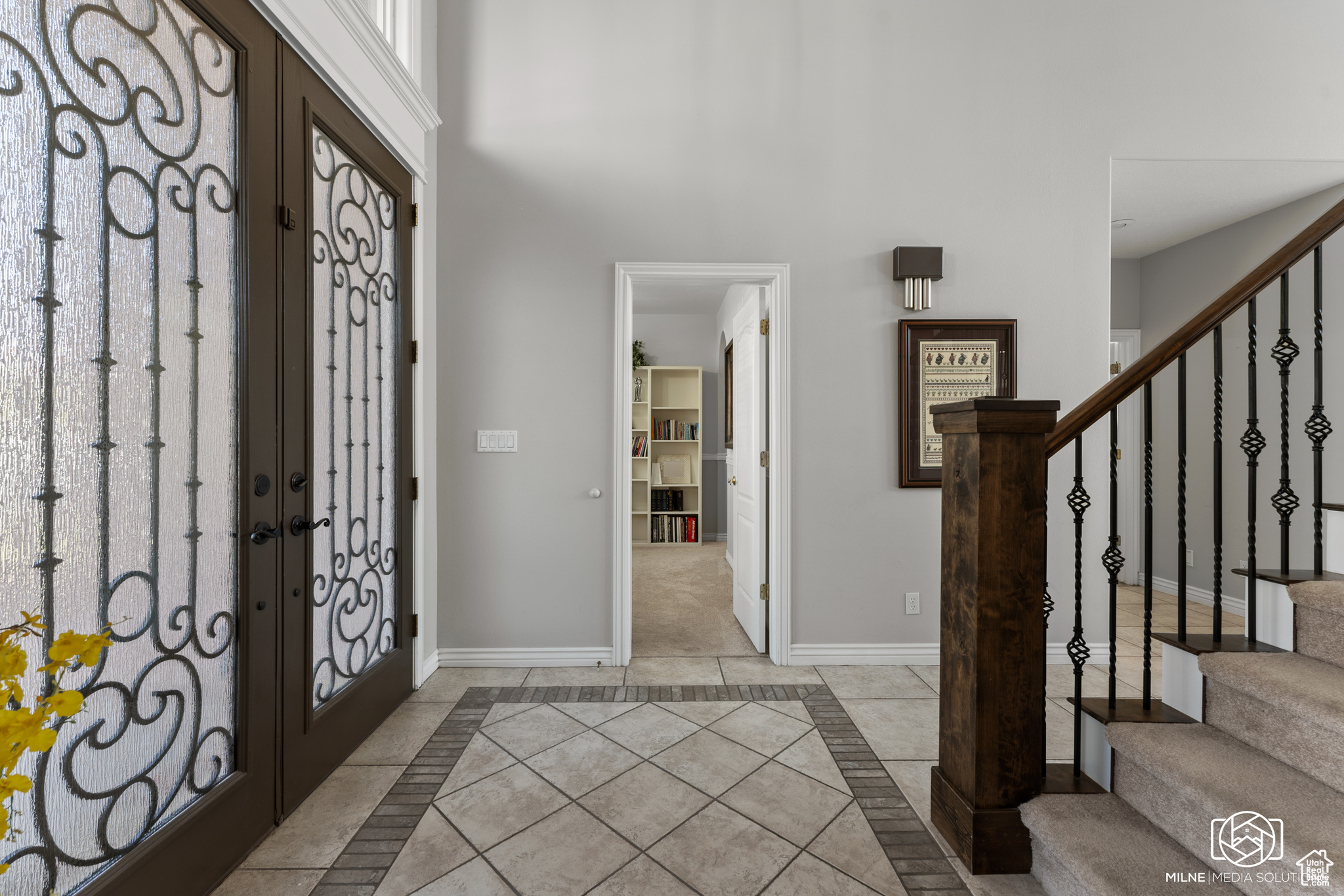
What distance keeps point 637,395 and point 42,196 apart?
5396 mm

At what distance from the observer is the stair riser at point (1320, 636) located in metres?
1.42

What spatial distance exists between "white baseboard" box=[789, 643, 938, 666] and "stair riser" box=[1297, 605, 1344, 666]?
5.04 feet

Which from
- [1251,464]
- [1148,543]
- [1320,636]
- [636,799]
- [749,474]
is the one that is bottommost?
[636,799]

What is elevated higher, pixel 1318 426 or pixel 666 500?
pixel 1318 426

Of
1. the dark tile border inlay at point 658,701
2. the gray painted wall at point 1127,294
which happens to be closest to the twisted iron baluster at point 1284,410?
the dark tile border inlay at point 658,701

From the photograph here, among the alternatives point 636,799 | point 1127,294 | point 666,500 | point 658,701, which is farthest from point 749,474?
point 1127,294

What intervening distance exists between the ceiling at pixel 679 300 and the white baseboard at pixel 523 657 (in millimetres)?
3090

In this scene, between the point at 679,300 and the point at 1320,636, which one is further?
the point at 679,300

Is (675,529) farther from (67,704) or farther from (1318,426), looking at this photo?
(67,704)

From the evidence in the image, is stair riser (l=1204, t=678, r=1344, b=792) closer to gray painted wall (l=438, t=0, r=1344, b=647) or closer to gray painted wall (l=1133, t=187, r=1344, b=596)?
gray painted wall (l=438, t=0, r=1344, b=647)

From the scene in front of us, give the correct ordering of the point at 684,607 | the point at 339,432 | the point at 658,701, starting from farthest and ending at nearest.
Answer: the point at 684,607
the point at 658,701
the point at 339,432

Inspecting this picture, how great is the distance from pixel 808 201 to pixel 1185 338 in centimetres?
179

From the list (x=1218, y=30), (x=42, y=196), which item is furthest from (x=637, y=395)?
(x=42, y=196)

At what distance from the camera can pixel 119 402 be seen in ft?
4.11
